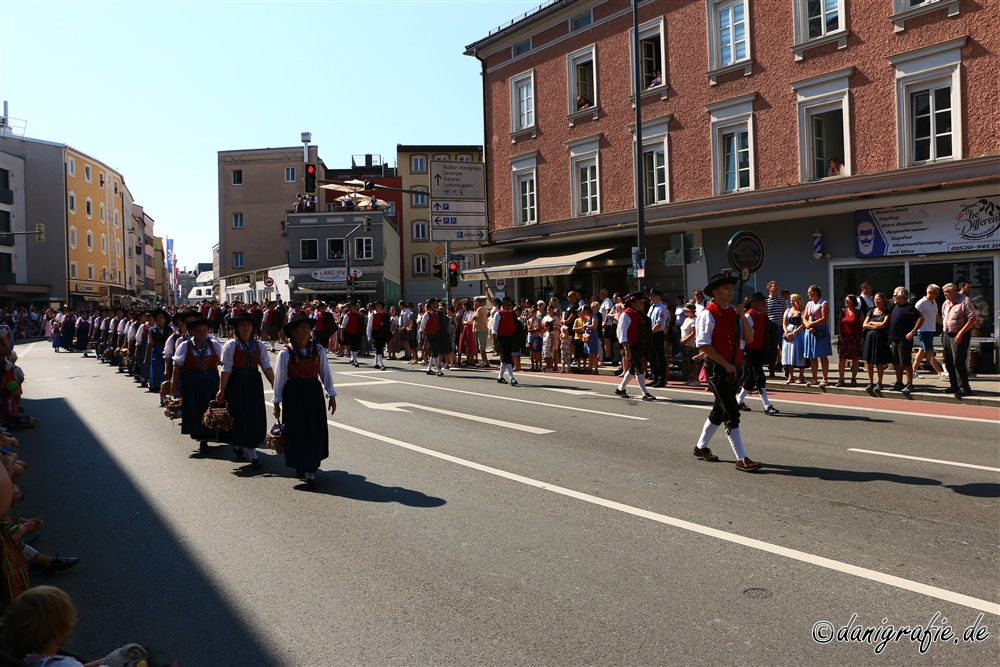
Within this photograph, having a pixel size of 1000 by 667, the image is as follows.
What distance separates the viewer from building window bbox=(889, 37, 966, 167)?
17297 millimetres

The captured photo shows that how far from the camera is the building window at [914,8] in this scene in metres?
17.3

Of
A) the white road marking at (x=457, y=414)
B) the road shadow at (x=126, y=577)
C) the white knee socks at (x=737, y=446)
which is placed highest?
the white knee socks at (x=737, y=446)

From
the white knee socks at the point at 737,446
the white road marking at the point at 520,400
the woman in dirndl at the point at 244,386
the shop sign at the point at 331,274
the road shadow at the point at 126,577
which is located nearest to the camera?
the road shadow at the point at 126,577

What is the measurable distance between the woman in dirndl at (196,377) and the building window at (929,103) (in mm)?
15641

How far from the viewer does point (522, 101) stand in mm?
30094

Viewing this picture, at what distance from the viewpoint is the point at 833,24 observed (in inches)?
777

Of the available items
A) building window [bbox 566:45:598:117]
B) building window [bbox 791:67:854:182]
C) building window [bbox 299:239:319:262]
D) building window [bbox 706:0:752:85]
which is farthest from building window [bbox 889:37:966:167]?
building window [bbox 299:239:319:262]

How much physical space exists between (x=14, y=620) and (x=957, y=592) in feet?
15.1

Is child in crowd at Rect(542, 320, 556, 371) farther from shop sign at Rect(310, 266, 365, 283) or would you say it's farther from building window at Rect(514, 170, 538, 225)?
shop sign at Rect(310, 266, 365, 283)

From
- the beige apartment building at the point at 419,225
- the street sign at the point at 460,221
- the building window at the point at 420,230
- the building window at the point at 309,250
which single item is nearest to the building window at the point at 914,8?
the street sign at the point at 460,221

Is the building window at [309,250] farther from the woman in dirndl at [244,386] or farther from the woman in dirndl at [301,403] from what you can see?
the woman in dirndl at [301,403]

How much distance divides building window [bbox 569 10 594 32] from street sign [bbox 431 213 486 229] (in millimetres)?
7059

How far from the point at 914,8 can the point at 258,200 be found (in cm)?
5777

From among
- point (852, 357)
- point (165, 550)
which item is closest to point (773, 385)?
point (852, 357)
